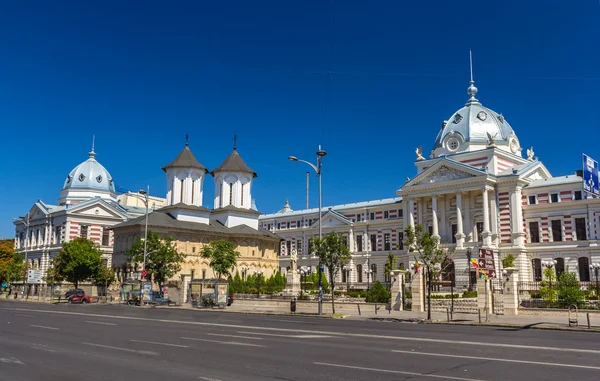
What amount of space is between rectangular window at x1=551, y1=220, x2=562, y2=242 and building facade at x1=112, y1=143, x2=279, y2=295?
3765 cm

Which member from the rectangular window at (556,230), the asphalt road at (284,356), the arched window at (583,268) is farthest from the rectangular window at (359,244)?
the asphalt road at (284,356)

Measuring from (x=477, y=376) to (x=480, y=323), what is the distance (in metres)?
18.6

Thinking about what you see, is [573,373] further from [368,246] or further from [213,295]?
[368,246]

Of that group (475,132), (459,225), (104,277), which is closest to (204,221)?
(104,277)

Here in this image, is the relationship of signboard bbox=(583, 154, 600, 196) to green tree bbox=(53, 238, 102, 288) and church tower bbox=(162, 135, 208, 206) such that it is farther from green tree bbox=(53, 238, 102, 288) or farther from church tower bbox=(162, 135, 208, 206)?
church tower bbox=(162, 135, 208, 206)

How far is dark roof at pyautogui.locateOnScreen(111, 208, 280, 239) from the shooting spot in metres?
69.5

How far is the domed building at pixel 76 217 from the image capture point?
85.8 metres

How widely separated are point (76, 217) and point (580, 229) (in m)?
72.6

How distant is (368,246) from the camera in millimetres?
83562

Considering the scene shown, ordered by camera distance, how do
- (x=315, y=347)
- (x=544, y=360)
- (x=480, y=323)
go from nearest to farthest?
(x=544, y=360) → (x=315, y=347) → (x=480, y=323)

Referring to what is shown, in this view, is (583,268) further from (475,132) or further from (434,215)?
(475,132)

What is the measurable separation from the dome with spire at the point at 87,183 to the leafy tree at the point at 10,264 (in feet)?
39.2

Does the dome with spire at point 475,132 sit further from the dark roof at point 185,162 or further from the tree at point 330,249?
the tree at point 330,249

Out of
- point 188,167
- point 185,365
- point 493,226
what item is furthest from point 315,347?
point 188,167
